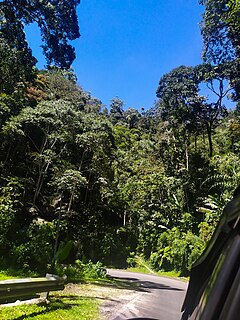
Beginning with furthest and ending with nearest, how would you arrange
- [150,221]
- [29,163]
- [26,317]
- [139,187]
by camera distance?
[139,187], [150,221], [29,163], [26,317]

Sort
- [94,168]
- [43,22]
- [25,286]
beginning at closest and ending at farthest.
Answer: [25,286], [43,22], [94,168]

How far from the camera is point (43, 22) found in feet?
31.6

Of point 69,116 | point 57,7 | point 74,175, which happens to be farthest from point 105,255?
point 57,7

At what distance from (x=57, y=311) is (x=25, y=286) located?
1156mm

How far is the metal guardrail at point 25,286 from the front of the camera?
4994mm

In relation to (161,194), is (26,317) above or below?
below

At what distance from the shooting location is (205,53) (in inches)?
965

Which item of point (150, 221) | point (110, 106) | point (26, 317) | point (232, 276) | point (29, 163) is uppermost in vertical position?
point (110, 106)

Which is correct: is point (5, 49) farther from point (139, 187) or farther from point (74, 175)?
point (139, 187)

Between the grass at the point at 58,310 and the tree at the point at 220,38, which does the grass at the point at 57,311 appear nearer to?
the grass at the point at 58,310

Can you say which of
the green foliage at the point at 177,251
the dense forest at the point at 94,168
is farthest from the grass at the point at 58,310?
the green foliage at the point at 177,251

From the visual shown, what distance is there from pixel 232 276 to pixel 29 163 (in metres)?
22.5

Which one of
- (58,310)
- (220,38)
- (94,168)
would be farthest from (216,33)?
(58,310)

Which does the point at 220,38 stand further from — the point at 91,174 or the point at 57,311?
the point at 57,311
